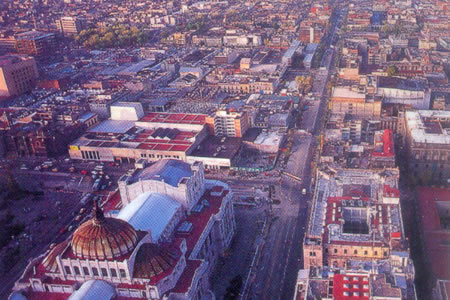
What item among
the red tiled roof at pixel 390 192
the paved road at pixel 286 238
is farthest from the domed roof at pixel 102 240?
the red tiled roof at pixel 390 192

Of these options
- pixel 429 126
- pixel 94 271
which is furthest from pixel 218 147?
pixel 94 271

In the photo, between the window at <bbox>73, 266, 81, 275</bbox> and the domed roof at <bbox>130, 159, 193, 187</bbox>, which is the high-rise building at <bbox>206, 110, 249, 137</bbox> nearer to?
the domed roof at <bbox>130, 159, 193, 187</bbox>

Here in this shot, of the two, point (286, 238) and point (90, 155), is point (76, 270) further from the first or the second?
point (90, 155)

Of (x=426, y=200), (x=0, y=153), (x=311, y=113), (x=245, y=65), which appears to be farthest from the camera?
(x=245, y=65)

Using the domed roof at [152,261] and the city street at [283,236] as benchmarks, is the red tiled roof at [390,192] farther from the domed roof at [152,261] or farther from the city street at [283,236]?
the domed roof at [152,261]

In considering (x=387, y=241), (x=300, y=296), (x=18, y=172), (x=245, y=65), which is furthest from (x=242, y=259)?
(x=245, y=65)

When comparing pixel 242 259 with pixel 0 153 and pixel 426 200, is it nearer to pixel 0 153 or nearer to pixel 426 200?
pixel 426 200
